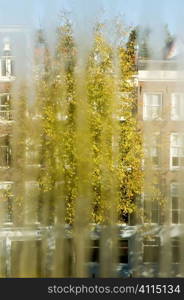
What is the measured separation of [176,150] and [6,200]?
0.63m

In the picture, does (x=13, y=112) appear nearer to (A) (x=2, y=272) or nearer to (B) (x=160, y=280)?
(A) (x=2, y=272)

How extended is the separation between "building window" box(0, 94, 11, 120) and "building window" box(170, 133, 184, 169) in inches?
23.1

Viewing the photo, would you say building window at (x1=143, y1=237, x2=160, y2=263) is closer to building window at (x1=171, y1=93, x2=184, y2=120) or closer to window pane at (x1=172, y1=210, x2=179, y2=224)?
window pane at (x1=172, y1=210, x2=179, y2=224)

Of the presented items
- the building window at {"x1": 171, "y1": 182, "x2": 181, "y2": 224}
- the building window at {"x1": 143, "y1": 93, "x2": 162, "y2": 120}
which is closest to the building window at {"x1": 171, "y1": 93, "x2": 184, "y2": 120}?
the building window at {"x1": 143, "y1": 93, "x2": 162, "y2": 120}

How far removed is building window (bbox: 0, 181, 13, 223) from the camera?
1289mm

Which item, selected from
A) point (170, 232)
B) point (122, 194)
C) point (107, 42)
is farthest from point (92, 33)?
point (170, 232)

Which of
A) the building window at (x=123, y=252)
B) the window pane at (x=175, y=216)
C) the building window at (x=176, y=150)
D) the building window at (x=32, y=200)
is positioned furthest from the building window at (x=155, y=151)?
the building window at (x=32, y=200)

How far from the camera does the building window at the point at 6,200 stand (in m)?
1.29

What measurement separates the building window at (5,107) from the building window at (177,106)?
1.90ft

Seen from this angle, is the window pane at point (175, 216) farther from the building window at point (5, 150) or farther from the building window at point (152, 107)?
the building window at point (5, 150)

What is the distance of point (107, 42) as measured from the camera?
1.24 m

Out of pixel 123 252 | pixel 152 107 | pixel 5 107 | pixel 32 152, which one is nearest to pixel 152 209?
pixel 123 252

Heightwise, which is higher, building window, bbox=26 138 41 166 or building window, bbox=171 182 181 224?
building window, bbox=26 138 41 166

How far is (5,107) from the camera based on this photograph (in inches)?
50.4
